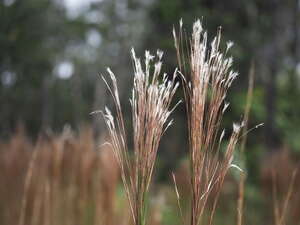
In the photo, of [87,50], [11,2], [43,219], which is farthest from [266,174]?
[87,50]

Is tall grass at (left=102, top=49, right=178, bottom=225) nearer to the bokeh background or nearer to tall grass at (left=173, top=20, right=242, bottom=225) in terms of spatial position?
tall grass at (left=173, top=20, right=242, bottom=225)

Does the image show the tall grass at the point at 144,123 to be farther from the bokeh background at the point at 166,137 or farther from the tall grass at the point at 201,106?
the bokeh background at the point at 166,137

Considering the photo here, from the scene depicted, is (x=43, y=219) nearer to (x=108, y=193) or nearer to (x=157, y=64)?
(x=108, y=193)

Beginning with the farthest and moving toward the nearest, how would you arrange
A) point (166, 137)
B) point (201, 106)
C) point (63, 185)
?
point (166, 137), point (63, 185), point (201, 106)

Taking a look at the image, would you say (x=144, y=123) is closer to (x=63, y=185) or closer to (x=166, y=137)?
(x=63, y=185)

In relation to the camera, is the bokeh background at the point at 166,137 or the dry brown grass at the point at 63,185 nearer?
the dry brown grass at the point at 63,185

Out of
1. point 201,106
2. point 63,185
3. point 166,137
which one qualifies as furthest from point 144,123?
point 166,137

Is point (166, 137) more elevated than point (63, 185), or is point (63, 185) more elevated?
point (166, 137)

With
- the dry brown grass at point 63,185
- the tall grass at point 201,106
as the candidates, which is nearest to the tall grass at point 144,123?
the tall grass at point 201,106

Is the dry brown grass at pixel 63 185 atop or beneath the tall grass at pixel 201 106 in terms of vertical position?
beneath

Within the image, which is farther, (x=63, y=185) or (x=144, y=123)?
(x=63, y=185)

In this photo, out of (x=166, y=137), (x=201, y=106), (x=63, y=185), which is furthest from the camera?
(x=166, y=137)

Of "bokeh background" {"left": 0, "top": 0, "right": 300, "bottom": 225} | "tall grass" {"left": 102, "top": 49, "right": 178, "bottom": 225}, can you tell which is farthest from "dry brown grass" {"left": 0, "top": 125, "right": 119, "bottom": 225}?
"tall grass" {"left": 102, "top": 49, "right": 178, "bottom": 225}

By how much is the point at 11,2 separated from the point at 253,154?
9.53 feet
